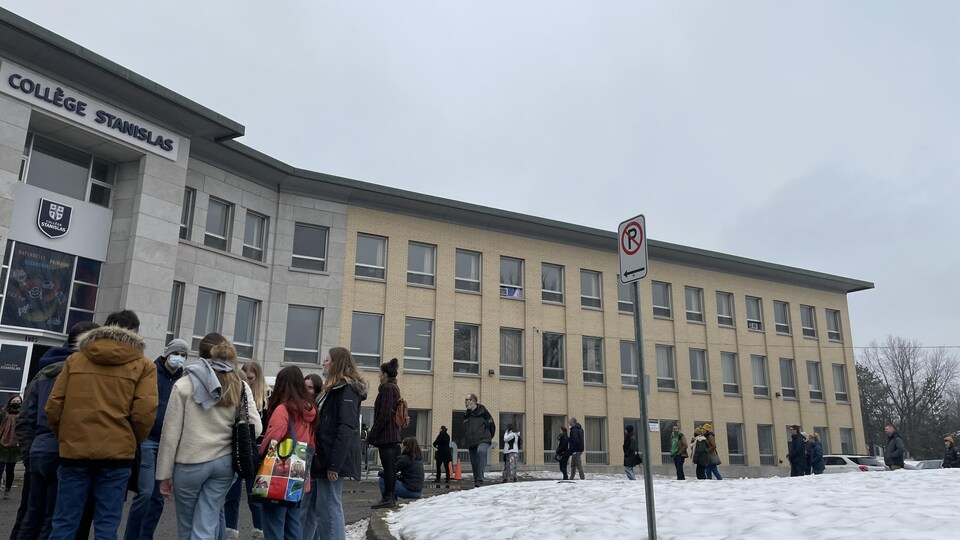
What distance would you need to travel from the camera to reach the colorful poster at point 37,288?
1805cm

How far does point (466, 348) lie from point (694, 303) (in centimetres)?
1392

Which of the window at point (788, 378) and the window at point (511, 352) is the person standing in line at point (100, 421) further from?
the window at point (788, 378)

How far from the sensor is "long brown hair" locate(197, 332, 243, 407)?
18.4ft

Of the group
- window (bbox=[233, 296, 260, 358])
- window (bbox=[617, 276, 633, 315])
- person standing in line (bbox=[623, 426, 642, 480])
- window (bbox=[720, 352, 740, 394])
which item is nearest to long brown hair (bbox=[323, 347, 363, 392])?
person standing in line (bbox=[623, 426, 642, 480])

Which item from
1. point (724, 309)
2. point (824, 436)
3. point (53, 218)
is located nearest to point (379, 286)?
point (53, 218)

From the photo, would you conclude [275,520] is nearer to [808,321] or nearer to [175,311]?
[175,311]

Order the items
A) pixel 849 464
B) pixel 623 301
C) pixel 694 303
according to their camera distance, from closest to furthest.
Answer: pixel 849 464 < pixel 623 301 < pixel 694 303

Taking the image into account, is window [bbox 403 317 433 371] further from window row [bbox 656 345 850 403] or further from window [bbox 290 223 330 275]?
window row [bbox 656 345 850 403]

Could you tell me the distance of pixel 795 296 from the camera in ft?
133

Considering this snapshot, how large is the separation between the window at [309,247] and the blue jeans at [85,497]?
21.7 m

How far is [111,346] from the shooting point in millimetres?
5262

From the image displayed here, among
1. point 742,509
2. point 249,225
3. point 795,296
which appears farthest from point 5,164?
point 795,296

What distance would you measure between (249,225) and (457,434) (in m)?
11.4

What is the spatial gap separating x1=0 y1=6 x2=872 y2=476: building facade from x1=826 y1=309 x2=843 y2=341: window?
8cm
